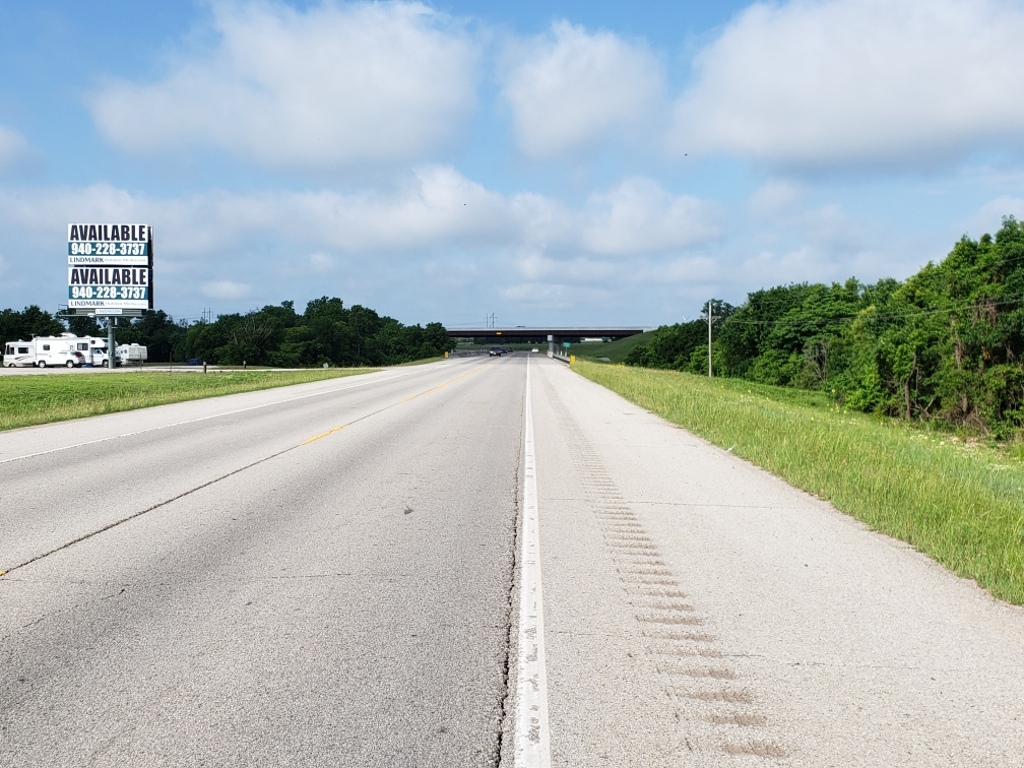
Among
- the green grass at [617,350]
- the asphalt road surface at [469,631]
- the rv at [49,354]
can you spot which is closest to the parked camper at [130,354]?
the rv at [49,354]

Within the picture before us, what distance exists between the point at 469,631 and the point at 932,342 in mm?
57677

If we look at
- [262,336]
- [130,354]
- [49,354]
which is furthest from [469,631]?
[262,336]

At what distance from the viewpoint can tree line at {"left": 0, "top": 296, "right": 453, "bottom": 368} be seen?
11281 cm

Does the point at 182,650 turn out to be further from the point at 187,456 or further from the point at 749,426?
the point at 749,426

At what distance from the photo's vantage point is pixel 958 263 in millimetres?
54875

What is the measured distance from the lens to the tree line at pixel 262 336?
112812 millimetres

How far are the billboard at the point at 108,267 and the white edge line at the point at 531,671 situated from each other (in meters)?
65.3

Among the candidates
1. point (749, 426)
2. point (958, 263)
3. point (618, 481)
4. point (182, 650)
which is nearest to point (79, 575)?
point (182, 650)

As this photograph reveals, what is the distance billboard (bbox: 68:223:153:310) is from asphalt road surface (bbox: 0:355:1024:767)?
5997 cm

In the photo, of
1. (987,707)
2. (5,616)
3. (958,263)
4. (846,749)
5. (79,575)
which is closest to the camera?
(846,749)

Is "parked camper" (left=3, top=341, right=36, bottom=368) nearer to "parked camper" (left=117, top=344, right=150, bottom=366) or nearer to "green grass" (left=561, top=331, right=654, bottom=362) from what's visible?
"parked camper" (left=117, top=344, right=150, bottom=366)

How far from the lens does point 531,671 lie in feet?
14.7

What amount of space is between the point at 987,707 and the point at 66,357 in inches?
3142

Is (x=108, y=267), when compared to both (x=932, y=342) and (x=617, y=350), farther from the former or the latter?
(x=617, y=350)
